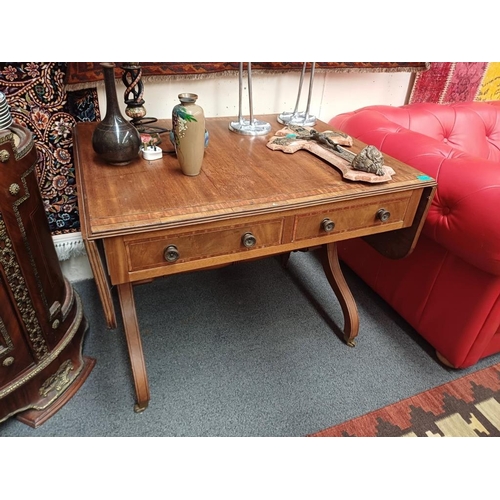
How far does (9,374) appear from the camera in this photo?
1.04 m

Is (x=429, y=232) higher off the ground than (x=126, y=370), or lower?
higher

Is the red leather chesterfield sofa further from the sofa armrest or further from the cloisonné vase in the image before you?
the cloisonné vase

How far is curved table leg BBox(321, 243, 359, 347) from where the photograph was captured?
4.74 ft

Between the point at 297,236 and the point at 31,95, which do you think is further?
the point at 31,95

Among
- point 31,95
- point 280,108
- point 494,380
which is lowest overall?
point 494,380

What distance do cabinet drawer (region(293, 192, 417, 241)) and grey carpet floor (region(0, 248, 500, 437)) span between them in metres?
0.56

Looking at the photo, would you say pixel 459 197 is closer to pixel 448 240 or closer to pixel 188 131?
pixel 448 240

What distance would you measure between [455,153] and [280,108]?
736mm

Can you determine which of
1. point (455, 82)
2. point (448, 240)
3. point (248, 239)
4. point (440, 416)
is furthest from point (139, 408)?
point (455, 82)

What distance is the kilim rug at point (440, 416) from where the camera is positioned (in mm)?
1200

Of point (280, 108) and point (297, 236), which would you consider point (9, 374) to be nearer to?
point (297, 236)

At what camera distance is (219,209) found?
2.95 feet

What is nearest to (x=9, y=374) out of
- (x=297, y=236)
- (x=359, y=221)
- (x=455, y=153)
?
(x=297, y=236)

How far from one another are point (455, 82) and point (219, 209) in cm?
167
